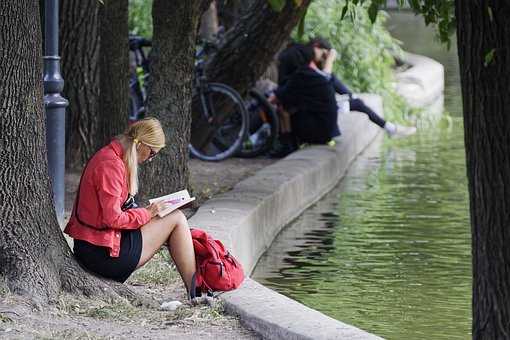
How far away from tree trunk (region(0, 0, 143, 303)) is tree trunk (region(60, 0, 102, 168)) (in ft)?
14.9

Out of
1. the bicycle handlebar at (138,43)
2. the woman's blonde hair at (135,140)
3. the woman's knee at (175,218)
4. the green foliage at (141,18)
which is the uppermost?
the green foliage at (141,18)

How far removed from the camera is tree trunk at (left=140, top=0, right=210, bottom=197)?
10031 mm

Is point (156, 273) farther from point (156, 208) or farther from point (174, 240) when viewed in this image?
point (156, 208)

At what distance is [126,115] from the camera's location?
11.6 meters

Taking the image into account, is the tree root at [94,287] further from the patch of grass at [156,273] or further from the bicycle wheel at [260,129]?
the bicycle wheel at [260,129]

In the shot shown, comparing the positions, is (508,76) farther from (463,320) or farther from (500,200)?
(463,320)

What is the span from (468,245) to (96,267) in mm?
4127

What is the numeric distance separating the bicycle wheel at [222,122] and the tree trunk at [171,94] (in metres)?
3.69

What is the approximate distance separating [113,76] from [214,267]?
14.2 feet

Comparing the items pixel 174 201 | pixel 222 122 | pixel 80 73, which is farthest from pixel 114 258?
pixel 222 122

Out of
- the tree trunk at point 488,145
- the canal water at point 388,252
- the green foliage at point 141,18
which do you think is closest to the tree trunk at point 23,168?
the canal water at point 388,252

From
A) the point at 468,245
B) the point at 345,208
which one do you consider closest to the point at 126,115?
the point at 345,208

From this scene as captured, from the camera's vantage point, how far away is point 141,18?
19.2 m

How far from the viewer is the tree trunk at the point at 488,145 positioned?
16.6 ft
